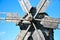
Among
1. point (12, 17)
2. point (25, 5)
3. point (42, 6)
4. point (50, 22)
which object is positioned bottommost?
point (50, 22)

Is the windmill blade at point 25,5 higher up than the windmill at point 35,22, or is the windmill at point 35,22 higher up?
the windmill blade at point 25,5

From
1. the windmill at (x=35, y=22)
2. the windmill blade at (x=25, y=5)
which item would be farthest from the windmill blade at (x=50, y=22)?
the windmill blade at (x=25, y=5)

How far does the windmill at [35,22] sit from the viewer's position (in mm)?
22594

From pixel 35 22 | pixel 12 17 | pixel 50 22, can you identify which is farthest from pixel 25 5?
pixel 50 22

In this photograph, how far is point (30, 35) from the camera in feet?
75.5

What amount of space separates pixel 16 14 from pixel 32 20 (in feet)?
5.14

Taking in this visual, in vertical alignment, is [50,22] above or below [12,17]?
below

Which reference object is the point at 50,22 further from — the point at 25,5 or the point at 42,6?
the point at 25,5

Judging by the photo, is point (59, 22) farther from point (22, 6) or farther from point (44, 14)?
point (22, 6)

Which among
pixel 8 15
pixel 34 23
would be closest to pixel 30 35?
pixel 34 23

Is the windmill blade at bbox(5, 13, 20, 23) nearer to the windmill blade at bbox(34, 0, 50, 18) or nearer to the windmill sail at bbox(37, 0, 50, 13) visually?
the windmill blade at bbox(34, 0, 50, 18)

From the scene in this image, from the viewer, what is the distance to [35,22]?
22859 millimetres

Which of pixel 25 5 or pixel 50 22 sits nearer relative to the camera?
pixel 50 22

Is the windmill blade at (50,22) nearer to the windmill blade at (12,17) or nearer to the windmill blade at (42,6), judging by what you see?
the windmill blade at (42,6)
